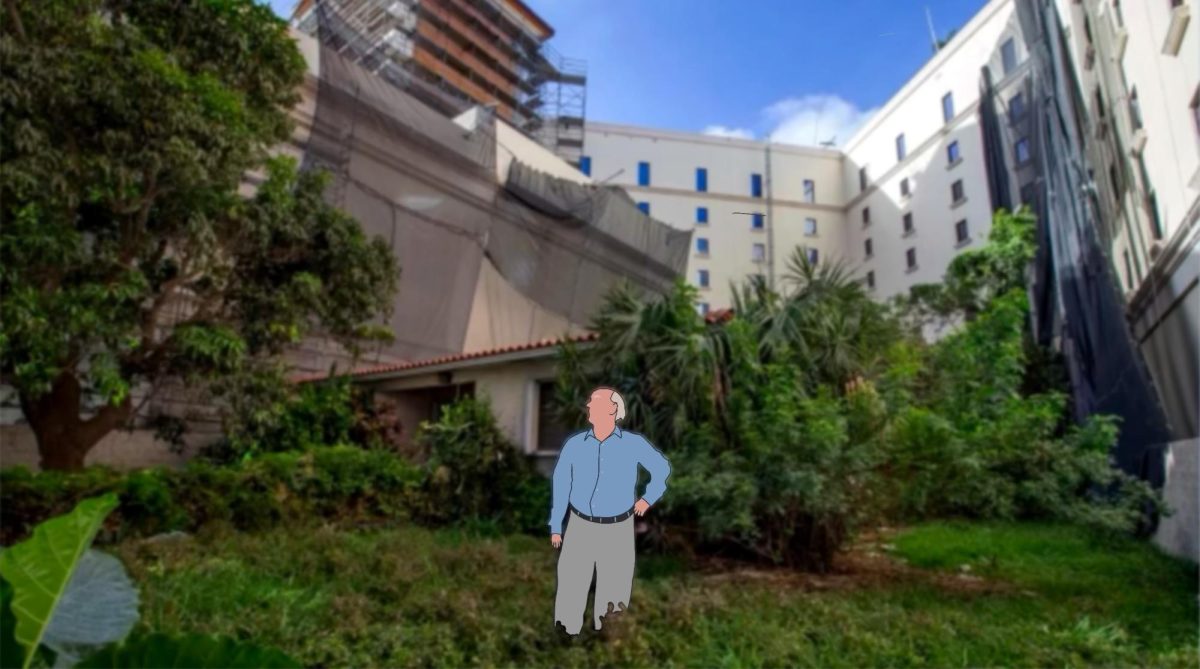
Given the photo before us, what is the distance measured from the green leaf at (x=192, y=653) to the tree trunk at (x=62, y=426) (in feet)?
20.3

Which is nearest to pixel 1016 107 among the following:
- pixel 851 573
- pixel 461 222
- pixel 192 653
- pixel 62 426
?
pixel 851 573

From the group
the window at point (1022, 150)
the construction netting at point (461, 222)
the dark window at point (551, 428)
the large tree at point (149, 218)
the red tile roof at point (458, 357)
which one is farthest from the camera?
the window at point (1022, 150)

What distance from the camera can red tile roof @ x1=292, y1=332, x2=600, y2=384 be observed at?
3.19 meters

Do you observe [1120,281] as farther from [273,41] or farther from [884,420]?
[273,41]

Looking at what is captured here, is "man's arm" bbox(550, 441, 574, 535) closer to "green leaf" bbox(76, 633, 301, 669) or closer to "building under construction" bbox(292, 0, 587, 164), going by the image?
"green leaf" bbox(76, 633, 301, 669)

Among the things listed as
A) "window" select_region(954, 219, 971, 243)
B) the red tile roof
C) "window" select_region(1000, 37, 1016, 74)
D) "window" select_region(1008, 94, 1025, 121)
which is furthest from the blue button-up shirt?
"window" select_region(954, 219, 971, 243)

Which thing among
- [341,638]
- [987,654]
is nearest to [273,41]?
[341,638]

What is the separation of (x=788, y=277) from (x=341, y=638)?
237 cm

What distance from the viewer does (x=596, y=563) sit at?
1.10 ft

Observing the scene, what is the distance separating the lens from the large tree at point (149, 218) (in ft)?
14.2

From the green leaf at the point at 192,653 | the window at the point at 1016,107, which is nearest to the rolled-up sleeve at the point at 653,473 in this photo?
the green leaf at the point at 192,653

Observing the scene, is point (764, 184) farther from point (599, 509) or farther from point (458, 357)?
point (458, 357)

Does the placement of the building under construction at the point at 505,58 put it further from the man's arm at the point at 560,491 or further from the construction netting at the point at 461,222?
the man's arm at the point at 560,491

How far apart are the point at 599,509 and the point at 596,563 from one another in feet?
0.09
